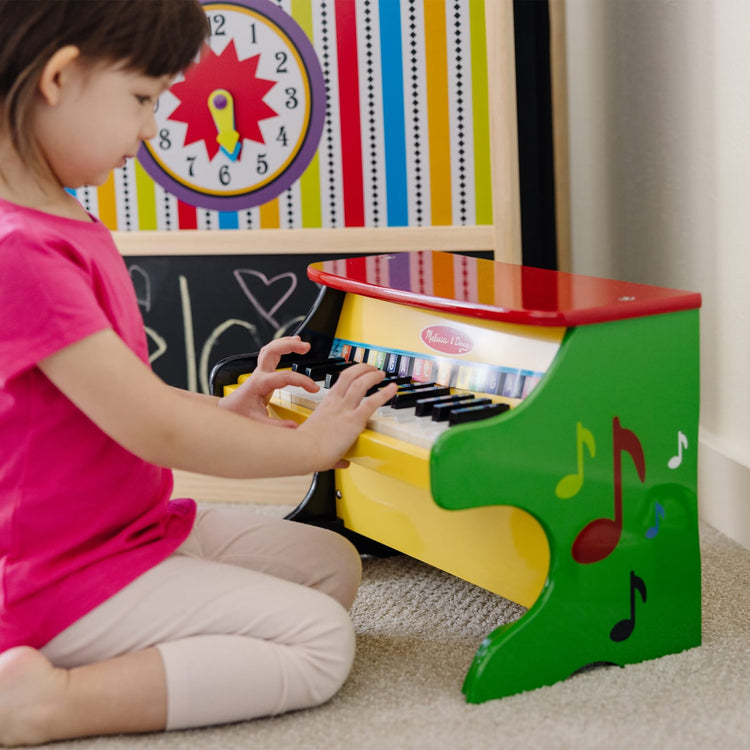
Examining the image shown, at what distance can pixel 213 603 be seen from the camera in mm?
1055

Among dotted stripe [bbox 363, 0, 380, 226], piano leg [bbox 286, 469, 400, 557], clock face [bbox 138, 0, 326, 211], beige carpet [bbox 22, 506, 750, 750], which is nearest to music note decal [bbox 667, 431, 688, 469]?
beige carpet [bbox 22, 506, 750, 750]

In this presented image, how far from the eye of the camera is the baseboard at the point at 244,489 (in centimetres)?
188

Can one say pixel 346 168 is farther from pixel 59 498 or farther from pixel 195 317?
pixel 59 498

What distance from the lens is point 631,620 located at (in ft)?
3.81

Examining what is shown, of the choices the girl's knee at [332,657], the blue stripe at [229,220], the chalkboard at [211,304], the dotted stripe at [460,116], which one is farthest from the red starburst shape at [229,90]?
the girl's knee at [332,657]

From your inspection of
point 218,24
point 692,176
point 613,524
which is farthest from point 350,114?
point 613,524

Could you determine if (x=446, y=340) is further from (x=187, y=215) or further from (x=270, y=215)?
(x=187, y=215)

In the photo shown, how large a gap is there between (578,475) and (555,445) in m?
0.05

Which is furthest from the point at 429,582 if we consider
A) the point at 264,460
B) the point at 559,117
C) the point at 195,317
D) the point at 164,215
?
the point at 559,117

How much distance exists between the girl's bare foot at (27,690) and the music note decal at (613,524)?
21.2 inches

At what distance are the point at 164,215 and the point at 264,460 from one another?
3.14 feet

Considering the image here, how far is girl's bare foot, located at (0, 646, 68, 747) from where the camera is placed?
982 millimetres

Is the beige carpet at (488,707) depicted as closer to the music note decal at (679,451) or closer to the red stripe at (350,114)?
the music note decal at (679,451)

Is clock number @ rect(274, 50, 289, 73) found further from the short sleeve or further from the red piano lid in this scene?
the short sleeve
